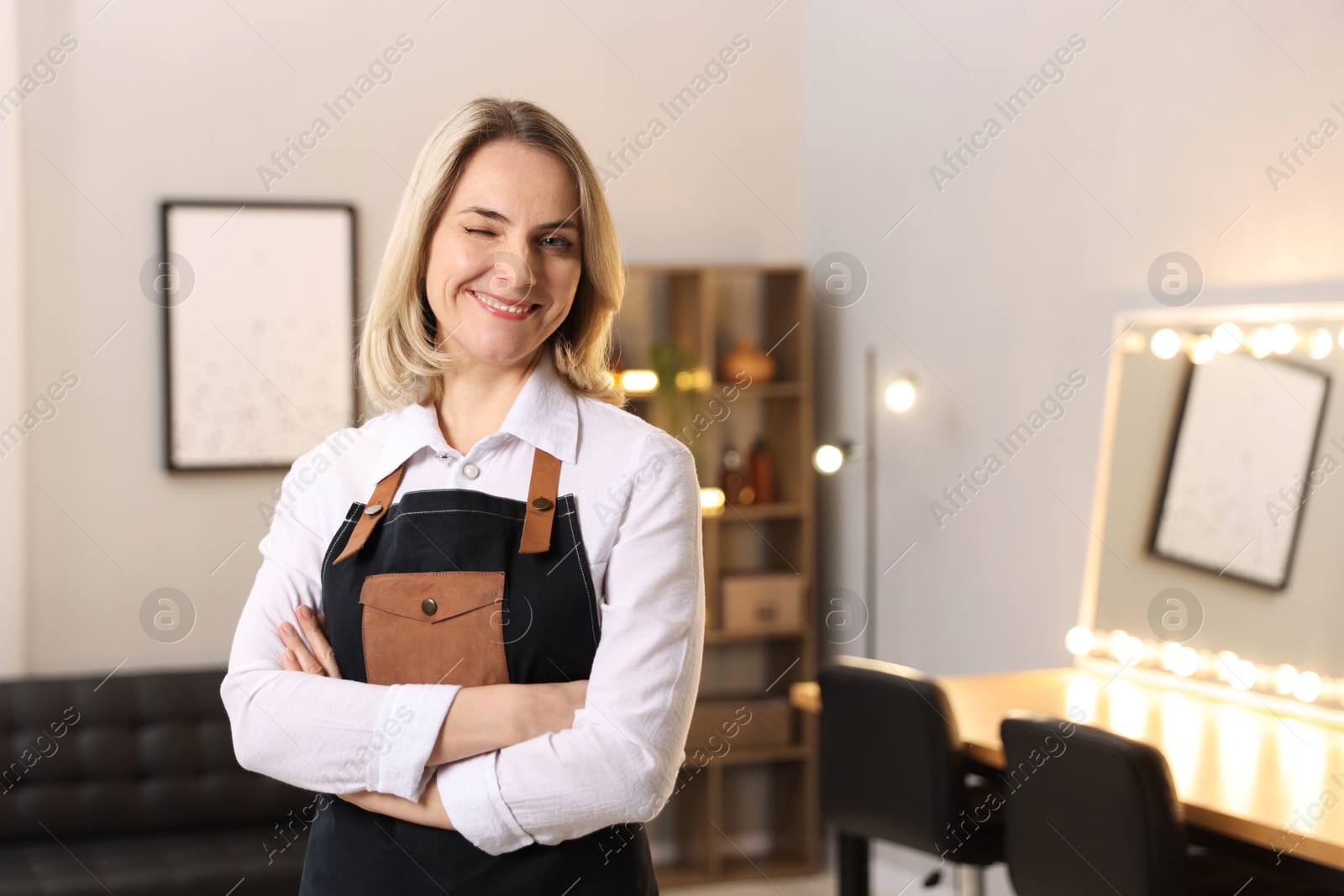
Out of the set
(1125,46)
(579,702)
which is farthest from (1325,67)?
(579,702)

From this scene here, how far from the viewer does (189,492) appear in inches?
161

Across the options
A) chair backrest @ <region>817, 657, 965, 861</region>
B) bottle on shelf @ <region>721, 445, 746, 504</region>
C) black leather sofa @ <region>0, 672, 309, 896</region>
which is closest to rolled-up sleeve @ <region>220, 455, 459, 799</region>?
chair backrest @ <region>817, 657, 965, 861</region>

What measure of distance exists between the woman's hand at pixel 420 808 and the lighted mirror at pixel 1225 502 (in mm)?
2168

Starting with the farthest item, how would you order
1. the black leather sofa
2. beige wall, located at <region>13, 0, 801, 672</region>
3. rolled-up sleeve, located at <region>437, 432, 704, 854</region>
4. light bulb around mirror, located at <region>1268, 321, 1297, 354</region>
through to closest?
beige wall, located at <region>13, 0, 801, 672</region>
the black leather sofa
light bulb around mirror, located at <region>1268, 321, 1297, 354</region>
rolled-up sleeve, located at <region>437, 432, 704, 854</region>

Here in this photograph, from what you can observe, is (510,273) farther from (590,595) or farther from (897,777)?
(897,777)

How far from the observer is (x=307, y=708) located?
4.46ft

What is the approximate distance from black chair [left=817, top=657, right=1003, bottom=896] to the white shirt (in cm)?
151

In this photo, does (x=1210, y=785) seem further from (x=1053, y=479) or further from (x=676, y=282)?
(x=676, y=282)

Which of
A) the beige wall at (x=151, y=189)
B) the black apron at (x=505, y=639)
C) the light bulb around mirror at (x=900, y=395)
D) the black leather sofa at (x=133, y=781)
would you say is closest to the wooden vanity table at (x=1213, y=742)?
the light bulb around mirror at (x=900, y=395)

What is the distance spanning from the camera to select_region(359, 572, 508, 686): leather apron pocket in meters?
1.33

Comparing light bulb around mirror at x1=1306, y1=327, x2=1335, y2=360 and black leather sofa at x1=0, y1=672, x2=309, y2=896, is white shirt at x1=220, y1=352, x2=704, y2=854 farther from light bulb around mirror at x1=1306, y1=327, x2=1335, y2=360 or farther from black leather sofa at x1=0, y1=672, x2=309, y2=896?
black leather sofa at x1=0, y1=672, x2=309, y2=896

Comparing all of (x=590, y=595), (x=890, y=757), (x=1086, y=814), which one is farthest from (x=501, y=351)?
(x=890, y=757)

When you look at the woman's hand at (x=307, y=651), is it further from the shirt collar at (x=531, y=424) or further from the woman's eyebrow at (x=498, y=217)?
the woman's eyebrow at (x=498, y=217)

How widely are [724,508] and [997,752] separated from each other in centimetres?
204
